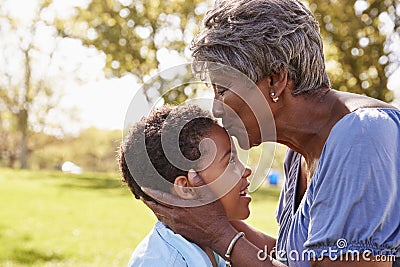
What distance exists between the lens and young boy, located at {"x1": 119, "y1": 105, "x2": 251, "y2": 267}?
276 centimetres

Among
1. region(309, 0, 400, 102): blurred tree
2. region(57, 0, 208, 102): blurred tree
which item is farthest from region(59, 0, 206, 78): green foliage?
region(309, 0, 400, 102): blurred tree

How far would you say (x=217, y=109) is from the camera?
2623mm

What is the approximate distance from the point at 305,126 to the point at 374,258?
623 mm

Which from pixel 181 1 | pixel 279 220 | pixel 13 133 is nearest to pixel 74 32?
pixel 181 1

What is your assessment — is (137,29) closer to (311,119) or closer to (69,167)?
(69,167)

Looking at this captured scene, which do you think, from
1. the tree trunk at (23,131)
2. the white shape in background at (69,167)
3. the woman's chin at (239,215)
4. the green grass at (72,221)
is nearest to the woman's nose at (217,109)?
the woman's chin at (239,215)

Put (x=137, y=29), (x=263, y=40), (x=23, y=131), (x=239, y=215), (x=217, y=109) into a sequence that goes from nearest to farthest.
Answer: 1. (x=263, y=40)
2. (x=217, y=109)
3. (x=239, y=215)
4. (x=137, y=29)
5. (x=23, y=131)

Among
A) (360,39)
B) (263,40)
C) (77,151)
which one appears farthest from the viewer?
(77,151)

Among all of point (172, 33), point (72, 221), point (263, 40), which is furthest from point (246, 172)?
→ point (172, 33)

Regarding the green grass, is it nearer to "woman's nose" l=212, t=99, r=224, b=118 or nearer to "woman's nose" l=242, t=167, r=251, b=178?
"woman's nose" l=242, t=167, r=251, b=178

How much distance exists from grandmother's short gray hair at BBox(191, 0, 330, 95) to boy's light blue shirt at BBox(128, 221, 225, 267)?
28.6 inches

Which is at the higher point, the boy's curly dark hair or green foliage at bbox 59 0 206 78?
the boy's curly dark hair

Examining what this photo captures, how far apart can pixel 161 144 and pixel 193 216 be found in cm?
42

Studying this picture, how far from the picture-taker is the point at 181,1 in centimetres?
2198
